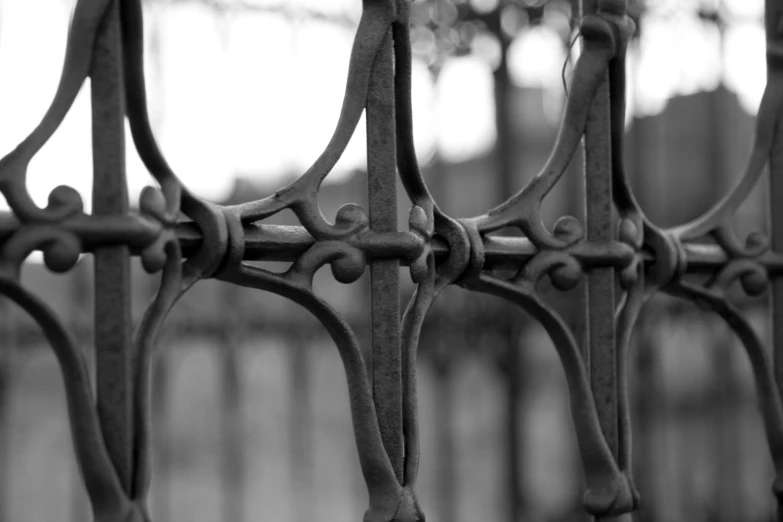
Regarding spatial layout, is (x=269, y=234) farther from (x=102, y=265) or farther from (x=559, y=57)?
(x=559, y=57)

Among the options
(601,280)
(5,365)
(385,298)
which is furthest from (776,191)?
(5,365)

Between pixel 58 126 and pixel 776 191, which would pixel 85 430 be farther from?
pixel 776 191

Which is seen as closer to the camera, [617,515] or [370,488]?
[370,488]

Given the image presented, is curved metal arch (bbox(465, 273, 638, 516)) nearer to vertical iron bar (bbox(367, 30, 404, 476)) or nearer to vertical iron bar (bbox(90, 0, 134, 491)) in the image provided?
vertical iron bar (bbox(367, 30, 404, 476))

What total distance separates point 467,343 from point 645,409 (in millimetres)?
649

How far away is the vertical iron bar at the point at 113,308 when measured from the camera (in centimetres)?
77

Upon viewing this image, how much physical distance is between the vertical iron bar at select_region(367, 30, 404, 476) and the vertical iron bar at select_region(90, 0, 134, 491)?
23 cm

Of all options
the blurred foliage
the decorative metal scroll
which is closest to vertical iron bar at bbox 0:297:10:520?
the blurred foliage

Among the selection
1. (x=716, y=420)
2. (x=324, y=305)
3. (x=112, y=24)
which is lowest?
(x=716, y=420)

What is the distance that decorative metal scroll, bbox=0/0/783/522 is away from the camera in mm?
765

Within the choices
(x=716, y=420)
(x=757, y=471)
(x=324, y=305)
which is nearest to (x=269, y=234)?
(x=324, y=305)

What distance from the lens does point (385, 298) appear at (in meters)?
0.90

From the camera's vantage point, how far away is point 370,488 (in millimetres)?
899

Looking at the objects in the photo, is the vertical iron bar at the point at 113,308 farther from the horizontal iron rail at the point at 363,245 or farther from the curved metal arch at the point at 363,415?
the curved metal arch at the point at 363,415
